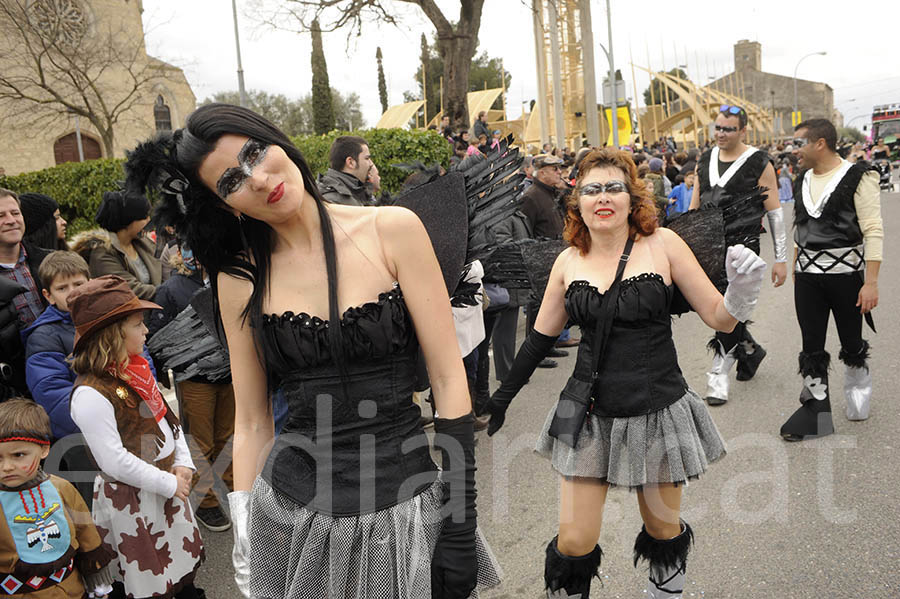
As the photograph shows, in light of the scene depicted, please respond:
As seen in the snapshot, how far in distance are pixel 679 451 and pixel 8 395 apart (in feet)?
10.5

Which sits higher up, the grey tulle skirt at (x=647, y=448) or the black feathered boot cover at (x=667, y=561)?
the grey tulle skirt at (x=647, y=448)

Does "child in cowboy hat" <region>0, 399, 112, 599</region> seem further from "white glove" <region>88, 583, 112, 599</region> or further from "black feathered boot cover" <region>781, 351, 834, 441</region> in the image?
"black feathered boot cover" <region>781, 351, 834, 441</region>

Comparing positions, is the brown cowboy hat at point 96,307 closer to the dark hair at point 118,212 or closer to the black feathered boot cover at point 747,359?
the dark hair at point 118,212

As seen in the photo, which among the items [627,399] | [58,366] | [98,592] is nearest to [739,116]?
[627,399]

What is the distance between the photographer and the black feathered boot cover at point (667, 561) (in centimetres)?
282

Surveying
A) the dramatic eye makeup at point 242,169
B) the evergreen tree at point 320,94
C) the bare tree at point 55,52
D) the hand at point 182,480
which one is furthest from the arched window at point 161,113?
the dramatic eye makeup at point 242,169

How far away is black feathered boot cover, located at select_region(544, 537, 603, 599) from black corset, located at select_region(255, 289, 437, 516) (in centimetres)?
122

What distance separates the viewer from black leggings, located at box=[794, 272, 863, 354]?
4.78 metres

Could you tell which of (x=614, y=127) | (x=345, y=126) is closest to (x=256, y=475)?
(x=614, y=127)

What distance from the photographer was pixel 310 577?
1.79 meters

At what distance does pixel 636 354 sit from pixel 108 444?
7.33 feet

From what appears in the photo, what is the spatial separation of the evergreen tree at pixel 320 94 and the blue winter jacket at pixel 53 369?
26856 millimetres

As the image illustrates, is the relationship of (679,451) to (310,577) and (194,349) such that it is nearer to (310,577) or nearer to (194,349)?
(310,577)

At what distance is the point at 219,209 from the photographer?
192 cm
